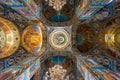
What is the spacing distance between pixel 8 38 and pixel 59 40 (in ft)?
17.4

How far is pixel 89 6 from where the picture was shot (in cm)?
1132

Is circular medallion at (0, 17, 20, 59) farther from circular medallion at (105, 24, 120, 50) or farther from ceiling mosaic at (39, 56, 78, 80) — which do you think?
circular medallion at (105, 24, 120, 50)

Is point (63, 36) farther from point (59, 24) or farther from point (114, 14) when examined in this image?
point (114, 14)

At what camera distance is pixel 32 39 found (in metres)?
16.0

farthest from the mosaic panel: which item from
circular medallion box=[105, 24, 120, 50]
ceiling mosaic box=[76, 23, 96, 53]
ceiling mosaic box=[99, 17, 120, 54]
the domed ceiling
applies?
circular medallion box=[105, 24, 120, 50]

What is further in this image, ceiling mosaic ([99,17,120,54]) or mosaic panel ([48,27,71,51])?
mosaic panel ([48,27,71,51])

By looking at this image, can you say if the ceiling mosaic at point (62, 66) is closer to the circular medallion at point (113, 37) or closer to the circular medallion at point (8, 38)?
the circular medallion at point (8, 38)

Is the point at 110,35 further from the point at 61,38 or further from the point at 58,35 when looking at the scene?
the point at 58,35

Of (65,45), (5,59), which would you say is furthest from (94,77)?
(65,45)

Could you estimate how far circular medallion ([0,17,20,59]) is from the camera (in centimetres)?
1363

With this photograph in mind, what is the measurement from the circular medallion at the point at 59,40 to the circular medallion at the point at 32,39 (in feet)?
4.79

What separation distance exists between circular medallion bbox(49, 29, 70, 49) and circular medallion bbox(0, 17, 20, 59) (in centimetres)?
379

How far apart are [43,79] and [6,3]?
23.5 feet

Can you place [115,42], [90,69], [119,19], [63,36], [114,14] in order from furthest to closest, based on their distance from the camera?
[63,36], [115,42], [119,19], [114,14], [90,69]
